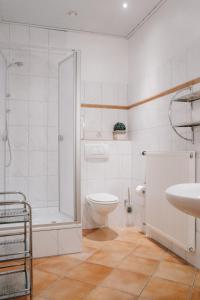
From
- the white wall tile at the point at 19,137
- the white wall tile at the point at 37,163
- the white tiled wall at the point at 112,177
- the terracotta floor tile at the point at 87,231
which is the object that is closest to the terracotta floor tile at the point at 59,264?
the terracotta floor tile at the point at 87,231

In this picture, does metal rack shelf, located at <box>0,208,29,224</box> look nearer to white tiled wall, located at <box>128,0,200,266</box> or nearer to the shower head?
white tiled wall, located at <box>128,0,200,266</box>

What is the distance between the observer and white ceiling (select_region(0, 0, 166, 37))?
9.84 ft

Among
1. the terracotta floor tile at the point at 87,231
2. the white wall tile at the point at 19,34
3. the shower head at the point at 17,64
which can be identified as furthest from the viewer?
the white wall tile at the point at 19,34

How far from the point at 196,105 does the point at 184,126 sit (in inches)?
8.6

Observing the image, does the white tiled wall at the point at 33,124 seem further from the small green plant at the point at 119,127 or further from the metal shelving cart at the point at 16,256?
the metal shelving cart at the point at 16,256

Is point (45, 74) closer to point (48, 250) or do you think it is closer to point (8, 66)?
point (8, 66)

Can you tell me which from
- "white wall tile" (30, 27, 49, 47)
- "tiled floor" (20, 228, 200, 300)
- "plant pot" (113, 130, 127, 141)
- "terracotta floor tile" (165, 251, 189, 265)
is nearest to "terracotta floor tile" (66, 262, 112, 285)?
"tiled floor" (20, 228, 200, 300)

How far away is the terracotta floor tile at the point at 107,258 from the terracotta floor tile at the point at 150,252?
17cm

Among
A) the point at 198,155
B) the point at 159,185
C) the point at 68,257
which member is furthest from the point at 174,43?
the point at 68,257

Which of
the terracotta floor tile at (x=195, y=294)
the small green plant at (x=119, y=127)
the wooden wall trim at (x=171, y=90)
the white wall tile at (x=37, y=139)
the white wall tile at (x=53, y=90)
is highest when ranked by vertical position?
the white wall tile at (x=53, y=90)

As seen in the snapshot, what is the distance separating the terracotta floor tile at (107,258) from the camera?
7.97ft

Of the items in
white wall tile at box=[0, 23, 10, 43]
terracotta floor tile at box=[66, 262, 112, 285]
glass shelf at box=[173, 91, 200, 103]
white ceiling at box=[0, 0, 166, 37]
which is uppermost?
white ceiling at box=[0, 0, 166, 37]

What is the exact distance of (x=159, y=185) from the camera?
9.09ft

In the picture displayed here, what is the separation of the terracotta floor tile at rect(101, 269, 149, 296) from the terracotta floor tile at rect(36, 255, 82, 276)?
1.26 ft
